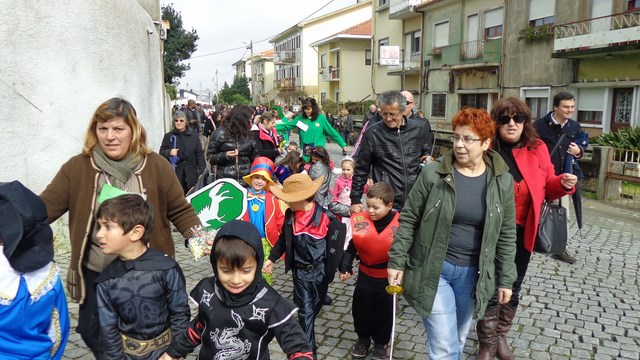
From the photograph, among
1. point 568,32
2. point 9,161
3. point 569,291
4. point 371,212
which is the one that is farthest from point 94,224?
point 568,32

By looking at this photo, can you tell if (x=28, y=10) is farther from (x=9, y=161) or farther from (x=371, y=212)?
(x=371, y=212)

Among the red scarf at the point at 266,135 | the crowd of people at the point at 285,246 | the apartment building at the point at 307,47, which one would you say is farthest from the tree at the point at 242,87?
the crowd of people at the point at 285,246

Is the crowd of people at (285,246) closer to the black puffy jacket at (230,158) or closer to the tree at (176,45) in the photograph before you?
the black puffy jacket at (230,158)

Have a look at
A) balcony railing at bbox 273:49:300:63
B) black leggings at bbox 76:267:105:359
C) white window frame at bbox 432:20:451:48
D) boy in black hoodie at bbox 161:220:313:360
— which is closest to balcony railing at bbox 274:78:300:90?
balcony railing at bbox 273:49:300:63

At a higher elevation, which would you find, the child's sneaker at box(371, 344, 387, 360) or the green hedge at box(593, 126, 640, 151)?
the green hedge at box(593, 126, 640, 151)

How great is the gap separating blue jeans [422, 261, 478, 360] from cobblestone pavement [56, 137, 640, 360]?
1.04m

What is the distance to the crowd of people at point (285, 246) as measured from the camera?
2.45 metres

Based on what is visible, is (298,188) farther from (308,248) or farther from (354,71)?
(354,71)

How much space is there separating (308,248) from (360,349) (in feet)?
3.24

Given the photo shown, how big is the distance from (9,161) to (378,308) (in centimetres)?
485

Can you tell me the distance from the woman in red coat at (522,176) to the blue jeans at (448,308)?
2.02 feet

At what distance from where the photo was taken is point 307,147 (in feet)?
27.5

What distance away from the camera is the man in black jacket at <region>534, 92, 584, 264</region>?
5.34 meters

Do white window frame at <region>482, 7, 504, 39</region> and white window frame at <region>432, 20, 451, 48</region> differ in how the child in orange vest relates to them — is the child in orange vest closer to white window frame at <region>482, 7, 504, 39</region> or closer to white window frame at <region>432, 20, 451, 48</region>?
white window frame at <region>482, 7, 504, 39</region>
